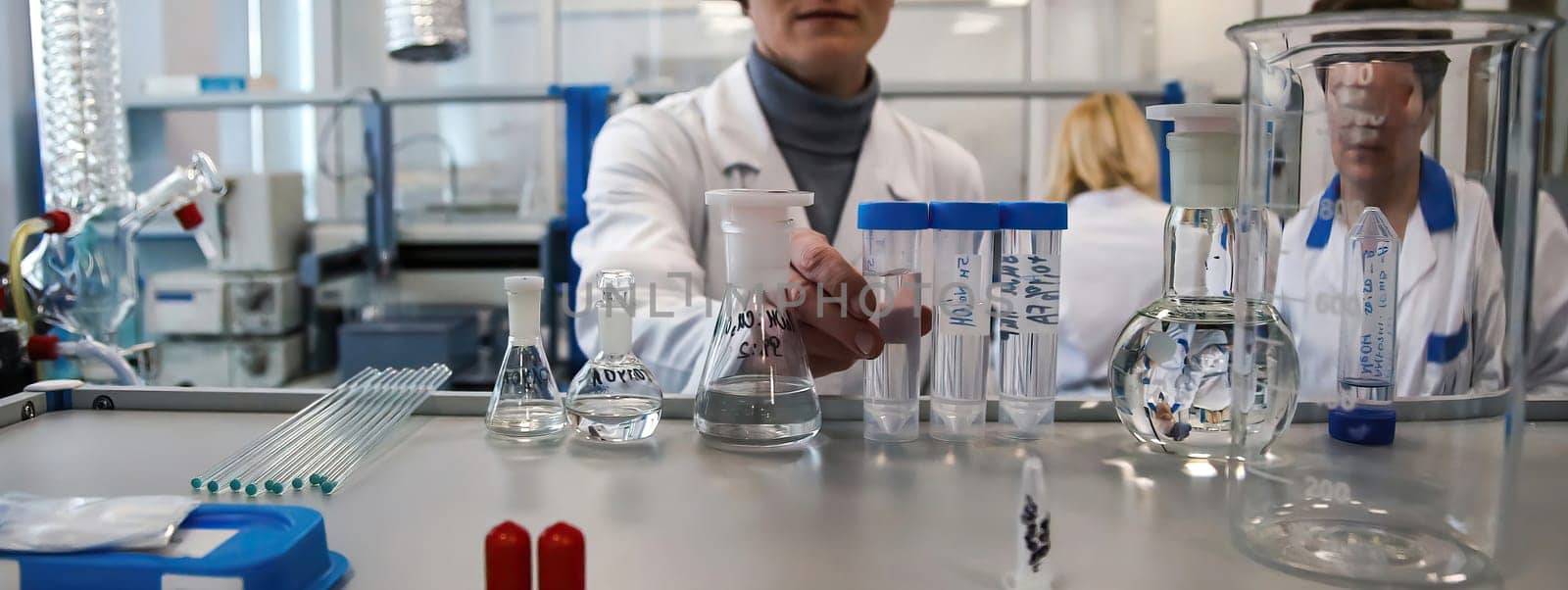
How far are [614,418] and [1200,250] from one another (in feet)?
1.28

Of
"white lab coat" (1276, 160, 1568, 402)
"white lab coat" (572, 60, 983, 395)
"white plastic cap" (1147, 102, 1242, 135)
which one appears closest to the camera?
"white lab coat" (1276, 160, 1568, 402)

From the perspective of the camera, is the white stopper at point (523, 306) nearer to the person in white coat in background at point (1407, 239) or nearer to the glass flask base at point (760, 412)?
the glass flask base at point (760, 412)

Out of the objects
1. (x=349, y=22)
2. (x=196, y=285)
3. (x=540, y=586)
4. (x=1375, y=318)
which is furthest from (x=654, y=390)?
(x=349, y=22)

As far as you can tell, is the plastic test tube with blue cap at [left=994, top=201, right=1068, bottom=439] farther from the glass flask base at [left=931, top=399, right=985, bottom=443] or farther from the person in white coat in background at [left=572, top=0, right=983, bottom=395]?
the person in white coat in background at [left=572, top=0, right=983, bottom=395]

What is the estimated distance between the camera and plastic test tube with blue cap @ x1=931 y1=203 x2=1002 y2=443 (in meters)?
0.68

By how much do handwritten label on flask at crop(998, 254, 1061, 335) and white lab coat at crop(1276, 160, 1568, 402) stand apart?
6.9 inches

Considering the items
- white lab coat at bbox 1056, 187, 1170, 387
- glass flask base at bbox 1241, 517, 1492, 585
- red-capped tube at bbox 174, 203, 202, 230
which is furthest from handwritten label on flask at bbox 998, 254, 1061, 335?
red-capped tube at bbox 174, 203, 202, 230

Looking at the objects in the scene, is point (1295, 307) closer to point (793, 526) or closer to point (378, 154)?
point (793, 526)

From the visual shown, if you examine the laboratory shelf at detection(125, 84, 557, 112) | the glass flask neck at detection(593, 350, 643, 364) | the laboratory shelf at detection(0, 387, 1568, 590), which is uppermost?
the laboratory shelf at detection(125, 84, 557, 112)

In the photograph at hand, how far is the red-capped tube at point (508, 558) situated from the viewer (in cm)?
38

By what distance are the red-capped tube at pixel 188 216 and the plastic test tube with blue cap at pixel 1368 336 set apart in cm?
132

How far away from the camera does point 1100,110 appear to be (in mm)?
2152

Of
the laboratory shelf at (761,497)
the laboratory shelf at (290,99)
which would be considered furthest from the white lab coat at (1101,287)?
the laboratory shelf at (290,99)

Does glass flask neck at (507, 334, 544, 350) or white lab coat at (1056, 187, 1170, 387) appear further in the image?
white lab coat at (1056, 187, 1170, 387)
